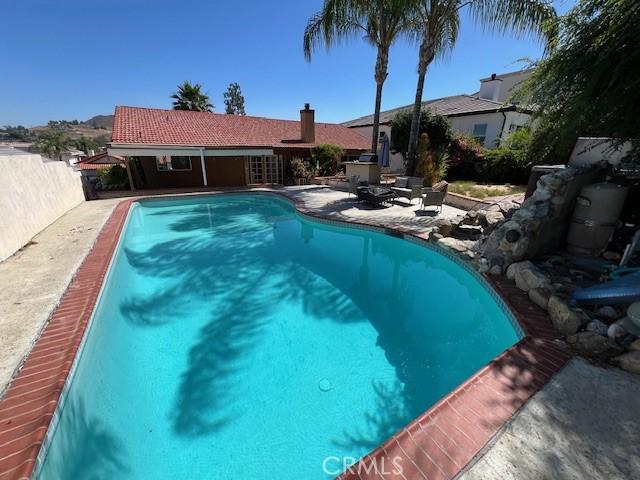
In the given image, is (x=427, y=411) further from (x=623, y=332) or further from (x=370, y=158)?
(x=370, y=158)

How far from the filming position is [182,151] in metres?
17.7

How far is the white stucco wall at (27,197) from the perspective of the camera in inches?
289

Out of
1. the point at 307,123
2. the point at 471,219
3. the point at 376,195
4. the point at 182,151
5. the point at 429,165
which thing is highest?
the point at 307,123

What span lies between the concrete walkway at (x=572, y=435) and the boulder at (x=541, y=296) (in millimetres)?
1458

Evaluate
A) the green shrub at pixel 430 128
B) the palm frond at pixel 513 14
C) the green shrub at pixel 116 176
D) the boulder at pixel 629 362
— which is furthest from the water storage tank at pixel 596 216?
the green shrub at pixel 116 176

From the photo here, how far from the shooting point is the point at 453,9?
1146cm

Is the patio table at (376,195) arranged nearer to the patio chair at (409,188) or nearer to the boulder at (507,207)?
the patio chair at (409,188)

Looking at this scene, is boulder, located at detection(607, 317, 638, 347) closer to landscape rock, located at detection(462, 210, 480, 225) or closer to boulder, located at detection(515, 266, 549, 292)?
boulder, located at detection(515, 266, 549, 292)

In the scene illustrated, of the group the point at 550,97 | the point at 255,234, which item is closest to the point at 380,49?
the point at 550,97

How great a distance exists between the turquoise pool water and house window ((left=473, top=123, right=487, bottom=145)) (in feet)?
57.3

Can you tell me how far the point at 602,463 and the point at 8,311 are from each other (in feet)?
26.1

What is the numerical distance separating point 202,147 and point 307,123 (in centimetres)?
915

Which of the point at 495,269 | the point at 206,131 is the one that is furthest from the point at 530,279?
the point at 206,131

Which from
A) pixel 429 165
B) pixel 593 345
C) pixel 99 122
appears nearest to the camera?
pixel 593 345
